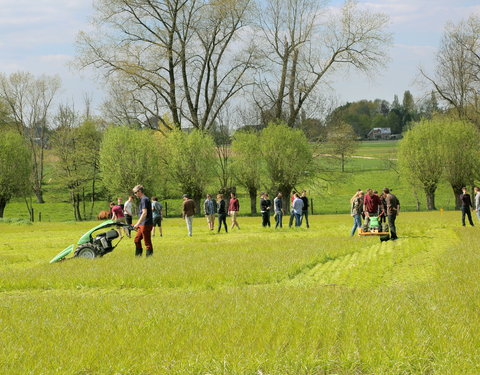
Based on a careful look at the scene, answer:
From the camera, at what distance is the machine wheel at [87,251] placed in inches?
652

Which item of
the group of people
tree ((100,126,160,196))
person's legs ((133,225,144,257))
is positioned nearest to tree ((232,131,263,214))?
tree ((100,126,160,196))

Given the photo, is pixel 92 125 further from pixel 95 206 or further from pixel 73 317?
pixel 73 317

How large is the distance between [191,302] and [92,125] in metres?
67.3

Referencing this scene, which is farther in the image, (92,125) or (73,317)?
(92,125)

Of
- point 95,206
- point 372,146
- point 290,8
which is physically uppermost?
point 290,8

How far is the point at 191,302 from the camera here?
30.3 feet

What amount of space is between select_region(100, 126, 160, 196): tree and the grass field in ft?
148

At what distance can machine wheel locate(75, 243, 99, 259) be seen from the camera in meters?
16.6

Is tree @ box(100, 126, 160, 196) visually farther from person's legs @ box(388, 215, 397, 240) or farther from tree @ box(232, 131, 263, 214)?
person's legs @ box(388, 215, 397, 240)

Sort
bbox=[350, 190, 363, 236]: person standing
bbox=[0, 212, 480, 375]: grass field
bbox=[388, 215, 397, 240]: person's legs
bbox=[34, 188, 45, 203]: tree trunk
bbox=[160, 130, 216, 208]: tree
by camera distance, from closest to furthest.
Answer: bbox=[0, 212, 480, 375]: grass field
bbox=[388, 215, 397, 240]: person's legs
bbox=[350, 190, 363, 236]: person standing
bbox=[160, 130, 216, 208]: tree
bbox=[34, 188, 45, 203]: tree trunk

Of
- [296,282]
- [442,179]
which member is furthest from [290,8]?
[296,282]

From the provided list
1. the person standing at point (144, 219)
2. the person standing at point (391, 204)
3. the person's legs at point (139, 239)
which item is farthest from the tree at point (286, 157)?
the person standing at point (144, 219)

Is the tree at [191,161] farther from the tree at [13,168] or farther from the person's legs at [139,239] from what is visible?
the person's legs at [139,239]

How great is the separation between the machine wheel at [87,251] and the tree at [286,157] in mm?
42142
